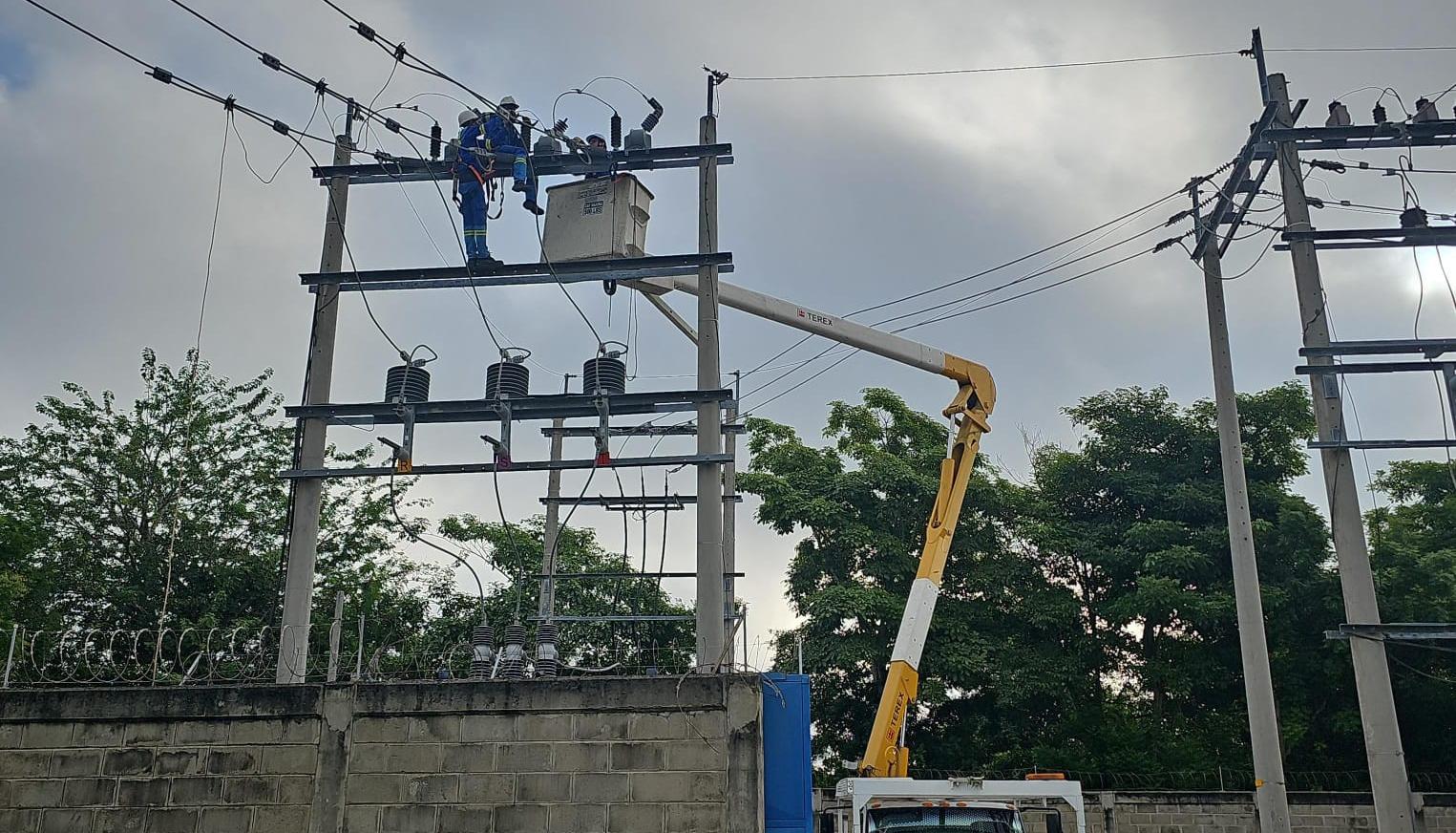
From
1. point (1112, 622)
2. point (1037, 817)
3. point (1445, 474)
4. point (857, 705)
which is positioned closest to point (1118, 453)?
point (1112, 622)

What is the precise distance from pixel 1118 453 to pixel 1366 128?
15.9m

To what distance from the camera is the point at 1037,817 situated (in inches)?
471

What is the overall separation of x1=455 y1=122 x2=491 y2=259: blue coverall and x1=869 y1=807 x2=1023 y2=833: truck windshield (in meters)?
7.32

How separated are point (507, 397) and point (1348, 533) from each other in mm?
10077

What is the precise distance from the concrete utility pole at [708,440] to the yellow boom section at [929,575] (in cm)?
301

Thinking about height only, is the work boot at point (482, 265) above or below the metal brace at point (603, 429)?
above

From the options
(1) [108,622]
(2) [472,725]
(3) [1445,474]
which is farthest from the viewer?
(3) [1445,474]

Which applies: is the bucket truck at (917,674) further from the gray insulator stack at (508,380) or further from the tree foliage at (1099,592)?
Result: the tree foliage at (1099,592)

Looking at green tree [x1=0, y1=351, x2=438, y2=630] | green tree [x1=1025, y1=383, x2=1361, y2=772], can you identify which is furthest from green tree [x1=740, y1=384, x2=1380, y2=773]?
green tree [x1=0, y1=351, x2=438, y2=630]

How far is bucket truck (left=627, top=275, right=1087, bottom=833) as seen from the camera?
450 inches

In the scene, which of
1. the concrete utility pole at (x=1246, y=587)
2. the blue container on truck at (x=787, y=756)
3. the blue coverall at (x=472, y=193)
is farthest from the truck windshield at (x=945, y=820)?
the blue coverall at (x=472, y=193)

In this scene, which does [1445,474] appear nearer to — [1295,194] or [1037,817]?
[1295,194]

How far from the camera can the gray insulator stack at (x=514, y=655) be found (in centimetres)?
1075

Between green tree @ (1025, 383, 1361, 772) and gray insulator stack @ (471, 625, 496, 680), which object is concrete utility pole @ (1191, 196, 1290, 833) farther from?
green tree @ (1025, 383, 1361, 772)
